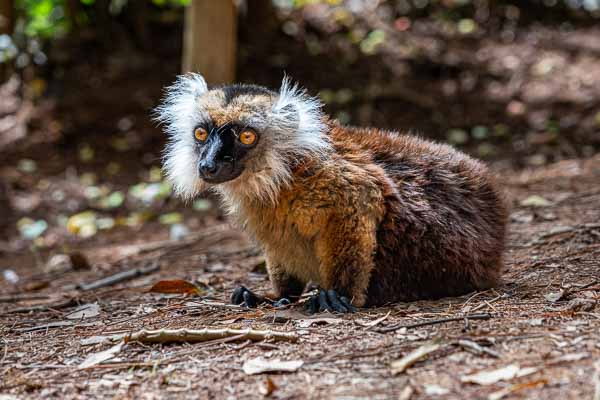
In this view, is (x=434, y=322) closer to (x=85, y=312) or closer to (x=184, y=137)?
(x=184, y=137)

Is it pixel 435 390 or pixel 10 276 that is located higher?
pixel 435 390

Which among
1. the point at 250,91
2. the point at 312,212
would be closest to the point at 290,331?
the point at 312,212

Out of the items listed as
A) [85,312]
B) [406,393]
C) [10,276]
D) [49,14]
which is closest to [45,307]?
[85,312]

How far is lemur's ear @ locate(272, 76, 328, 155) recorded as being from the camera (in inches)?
195

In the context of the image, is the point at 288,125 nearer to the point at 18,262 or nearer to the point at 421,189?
the point at 421,189

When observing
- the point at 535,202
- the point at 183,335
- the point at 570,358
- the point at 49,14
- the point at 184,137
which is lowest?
the point at 183,335

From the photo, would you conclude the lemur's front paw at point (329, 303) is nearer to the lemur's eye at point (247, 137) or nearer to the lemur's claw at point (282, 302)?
the lemur's claw at point (282, 302)

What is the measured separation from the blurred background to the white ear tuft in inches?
165

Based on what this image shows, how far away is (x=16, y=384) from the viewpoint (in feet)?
11.8

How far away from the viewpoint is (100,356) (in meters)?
3.91

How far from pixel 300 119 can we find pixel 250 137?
403mm

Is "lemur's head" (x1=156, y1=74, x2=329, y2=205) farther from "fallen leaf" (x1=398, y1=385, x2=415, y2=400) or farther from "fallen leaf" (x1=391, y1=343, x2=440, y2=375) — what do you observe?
"fallen leaf" (x1=398, y1=385, x2=415, y2=400)

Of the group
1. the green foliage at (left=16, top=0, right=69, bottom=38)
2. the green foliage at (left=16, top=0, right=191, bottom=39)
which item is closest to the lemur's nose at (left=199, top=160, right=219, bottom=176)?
the green foliage at (left=16, top=0, right=191, bottom=39)

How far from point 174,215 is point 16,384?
6423 millimetres
